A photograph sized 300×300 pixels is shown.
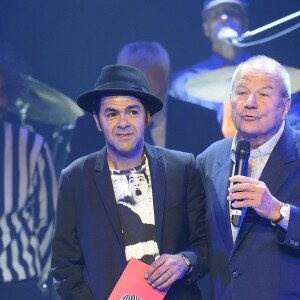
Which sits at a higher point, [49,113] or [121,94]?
[49,113]

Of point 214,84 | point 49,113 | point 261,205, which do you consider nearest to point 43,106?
point 49,113

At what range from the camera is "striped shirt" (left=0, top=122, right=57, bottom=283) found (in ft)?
11.7

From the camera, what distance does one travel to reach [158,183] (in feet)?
7.88

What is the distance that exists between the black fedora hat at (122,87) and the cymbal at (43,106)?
3.45ft

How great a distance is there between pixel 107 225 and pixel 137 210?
14cm

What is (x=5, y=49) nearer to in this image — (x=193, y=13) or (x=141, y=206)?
(x=193, y=13)

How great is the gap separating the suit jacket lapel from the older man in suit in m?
0.19

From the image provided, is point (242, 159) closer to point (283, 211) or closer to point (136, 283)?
point (283, 211)

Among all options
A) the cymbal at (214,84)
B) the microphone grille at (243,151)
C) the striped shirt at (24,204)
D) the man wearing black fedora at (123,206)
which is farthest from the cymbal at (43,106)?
the microphone grille at (243,151)

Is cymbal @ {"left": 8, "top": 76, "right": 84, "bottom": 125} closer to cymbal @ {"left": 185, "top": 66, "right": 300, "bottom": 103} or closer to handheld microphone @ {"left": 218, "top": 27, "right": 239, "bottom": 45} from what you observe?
cymbal @ {"left": 185, "top": 66, "right": 300, "bottom": 103}

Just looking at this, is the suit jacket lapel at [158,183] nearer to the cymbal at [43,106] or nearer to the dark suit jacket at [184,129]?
the dark suit jacket at [184,129]

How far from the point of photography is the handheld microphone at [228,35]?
11.5ft

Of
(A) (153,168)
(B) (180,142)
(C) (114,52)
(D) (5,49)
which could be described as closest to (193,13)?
(C) (114,52)

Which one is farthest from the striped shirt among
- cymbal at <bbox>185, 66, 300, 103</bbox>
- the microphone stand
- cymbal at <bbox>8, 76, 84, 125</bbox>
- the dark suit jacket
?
the microphone stand
